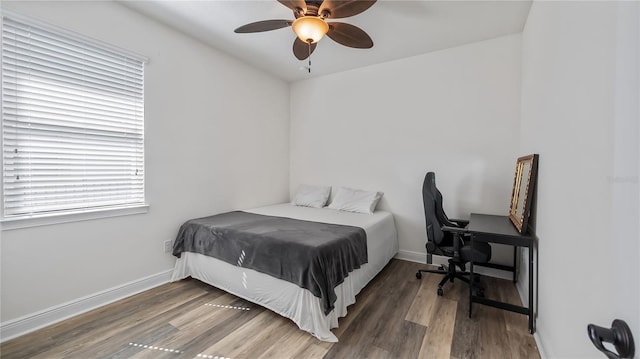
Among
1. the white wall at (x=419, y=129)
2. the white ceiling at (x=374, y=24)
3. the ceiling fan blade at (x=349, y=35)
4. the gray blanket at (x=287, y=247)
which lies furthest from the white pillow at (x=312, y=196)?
the ceiling fan blade at (x=349, y=35)

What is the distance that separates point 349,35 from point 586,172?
190 cm

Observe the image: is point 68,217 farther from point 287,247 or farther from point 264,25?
point 264,25

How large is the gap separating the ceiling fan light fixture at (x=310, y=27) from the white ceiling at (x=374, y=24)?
56 centimetres

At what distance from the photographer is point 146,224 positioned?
254cm

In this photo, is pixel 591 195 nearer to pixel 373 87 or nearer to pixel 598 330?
pixel 598 330

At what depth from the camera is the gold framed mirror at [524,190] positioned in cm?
192

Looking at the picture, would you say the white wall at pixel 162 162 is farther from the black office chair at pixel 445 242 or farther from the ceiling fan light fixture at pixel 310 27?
the black office chair at pixel 445 242

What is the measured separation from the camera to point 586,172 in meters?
1.06

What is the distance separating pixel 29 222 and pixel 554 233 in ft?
11.8

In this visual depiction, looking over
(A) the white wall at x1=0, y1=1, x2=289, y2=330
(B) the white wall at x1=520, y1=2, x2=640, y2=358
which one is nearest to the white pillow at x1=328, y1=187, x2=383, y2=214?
(A) the white wall at x1=0, y1=1, x2=289, y2=330

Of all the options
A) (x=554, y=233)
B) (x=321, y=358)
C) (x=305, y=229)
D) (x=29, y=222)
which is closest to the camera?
(x=554, y=233)

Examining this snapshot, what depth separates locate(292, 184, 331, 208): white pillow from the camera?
3.88m

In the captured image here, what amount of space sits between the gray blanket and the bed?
8 cm

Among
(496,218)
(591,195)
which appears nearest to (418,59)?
(496,218)
